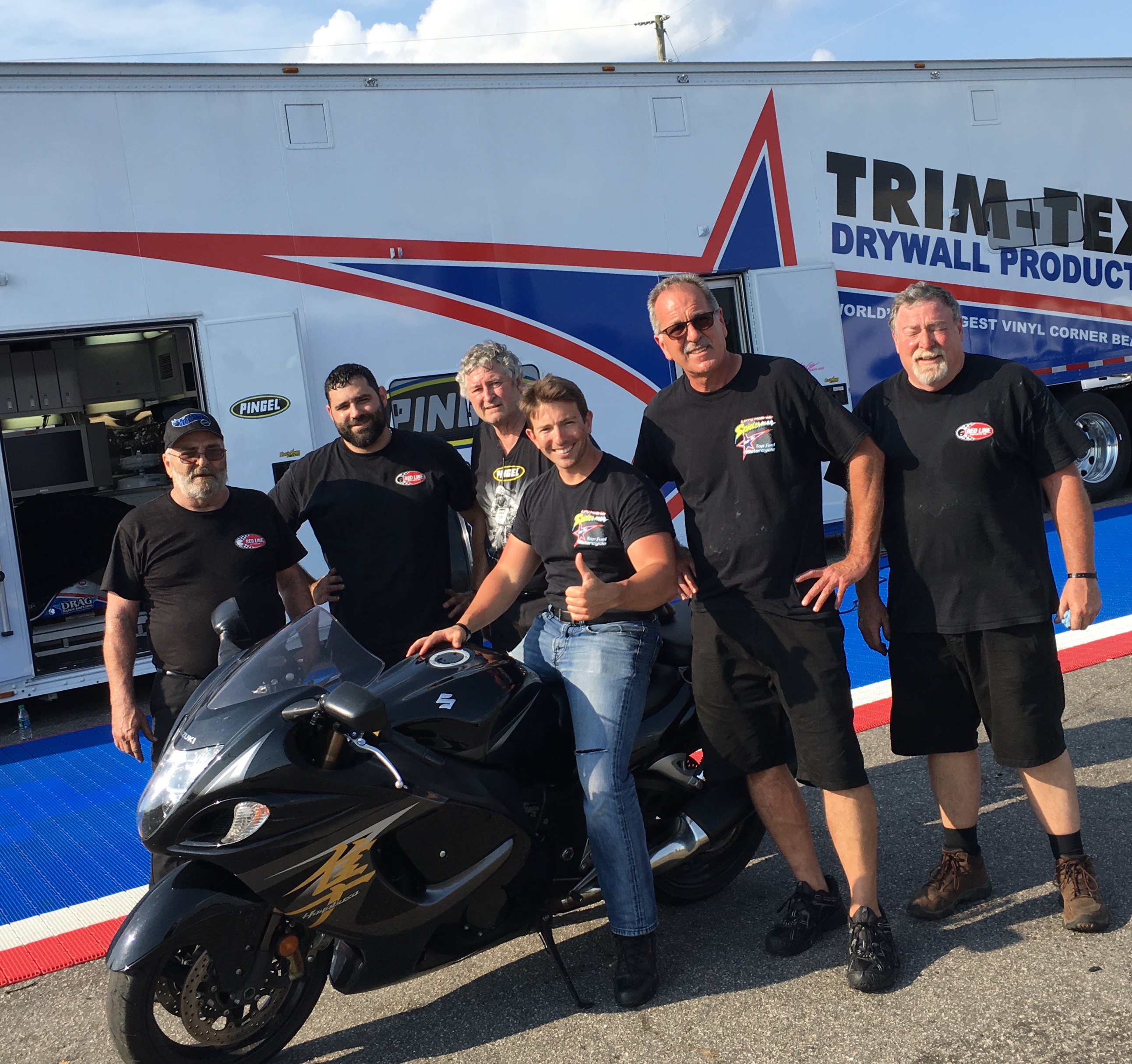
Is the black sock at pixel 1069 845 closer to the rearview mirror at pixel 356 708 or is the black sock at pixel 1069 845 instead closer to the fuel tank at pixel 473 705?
the fuel tank at pixel 473 705

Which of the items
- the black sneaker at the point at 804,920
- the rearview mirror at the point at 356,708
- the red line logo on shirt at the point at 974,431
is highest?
the red line logo on shirt at the point at 974,431

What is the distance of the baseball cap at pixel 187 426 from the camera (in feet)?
12.1

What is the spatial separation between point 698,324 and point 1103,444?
28.0 feet

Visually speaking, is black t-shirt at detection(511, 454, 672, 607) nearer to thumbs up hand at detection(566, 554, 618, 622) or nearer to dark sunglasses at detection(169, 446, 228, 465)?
thumbs up hand at detection(566, 554, 618, 622)

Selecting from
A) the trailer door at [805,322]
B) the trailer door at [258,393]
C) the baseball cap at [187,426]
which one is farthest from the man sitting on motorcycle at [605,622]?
the trailer door at [805,322]

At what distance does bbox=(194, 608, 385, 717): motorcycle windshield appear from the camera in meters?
2.82

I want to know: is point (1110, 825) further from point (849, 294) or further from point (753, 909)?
point (849, 294)

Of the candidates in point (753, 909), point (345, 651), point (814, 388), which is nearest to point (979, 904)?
point (753, 909)

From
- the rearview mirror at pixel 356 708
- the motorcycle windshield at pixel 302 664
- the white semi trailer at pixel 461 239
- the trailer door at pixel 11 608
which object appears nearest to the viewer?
the rearview mirror at pixel 356 708

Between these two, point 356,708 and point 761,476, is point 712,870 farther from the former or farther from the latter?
point 356,708

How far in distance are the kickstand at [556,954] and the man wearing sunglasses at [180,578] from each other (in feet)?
4.46

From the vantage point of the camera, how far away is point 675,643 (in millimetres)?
3654

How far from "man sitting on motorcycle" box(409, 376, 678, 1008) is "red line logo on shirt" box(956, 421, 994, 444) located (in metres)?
0.88

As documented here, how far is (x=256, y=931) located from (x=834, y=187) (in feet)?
24.6
